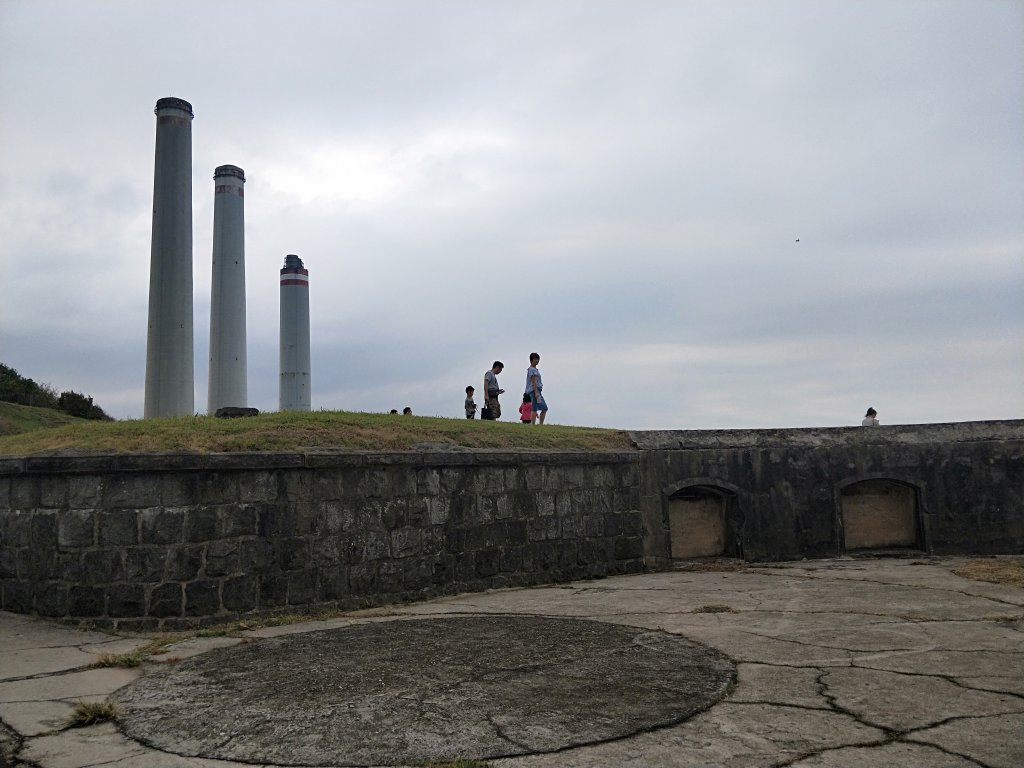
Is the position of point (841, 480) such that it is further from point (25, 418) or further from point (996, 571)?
point (25, 418)

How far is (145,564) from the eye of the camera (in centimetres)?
756

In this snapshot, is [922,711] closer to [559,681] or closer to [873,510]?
[559,681]

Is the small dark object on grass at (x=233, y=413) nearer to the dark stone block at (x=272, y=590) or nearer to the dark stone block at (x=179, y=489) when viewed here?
the dark stone block at (x=179, y=489)

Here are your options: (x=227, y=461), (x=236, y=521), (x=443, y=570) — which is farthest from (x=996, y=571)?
(x=227, y=461)

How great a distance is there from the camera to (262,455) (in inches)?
319

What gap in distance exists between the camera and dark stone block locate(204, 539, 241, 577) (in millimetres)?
7746

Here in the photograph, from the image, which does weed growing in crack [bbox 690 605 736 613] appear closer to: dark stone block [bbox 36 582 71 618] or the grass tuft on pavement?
the grass tuft on pavement

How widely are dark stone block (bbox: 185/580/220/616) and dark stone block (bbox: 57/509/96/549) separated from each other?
1.01 metres

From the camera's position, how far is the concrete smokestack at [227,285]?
21406 millimetres

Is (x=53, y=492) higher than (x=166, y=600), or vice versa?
(x=53, y=492)

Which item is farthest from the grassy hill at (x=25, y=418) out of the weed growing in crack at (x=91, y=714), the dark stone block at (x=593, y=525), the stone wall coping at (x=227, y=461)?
the weed growing in crack at (x=91, y=714)

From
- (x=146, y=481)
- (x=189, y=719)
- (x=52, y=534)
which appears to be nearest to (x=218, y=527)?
(x=146, y=481)

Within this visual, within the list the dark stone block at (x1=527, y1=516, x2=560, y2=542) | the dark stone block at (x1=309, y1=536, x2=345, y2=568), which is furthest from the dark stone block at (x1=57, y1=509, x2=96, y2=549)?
the dark stone block at (x1=527, y1=516, x2=560, y2=542)

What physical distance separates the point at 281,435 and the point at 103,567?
2.08 m
